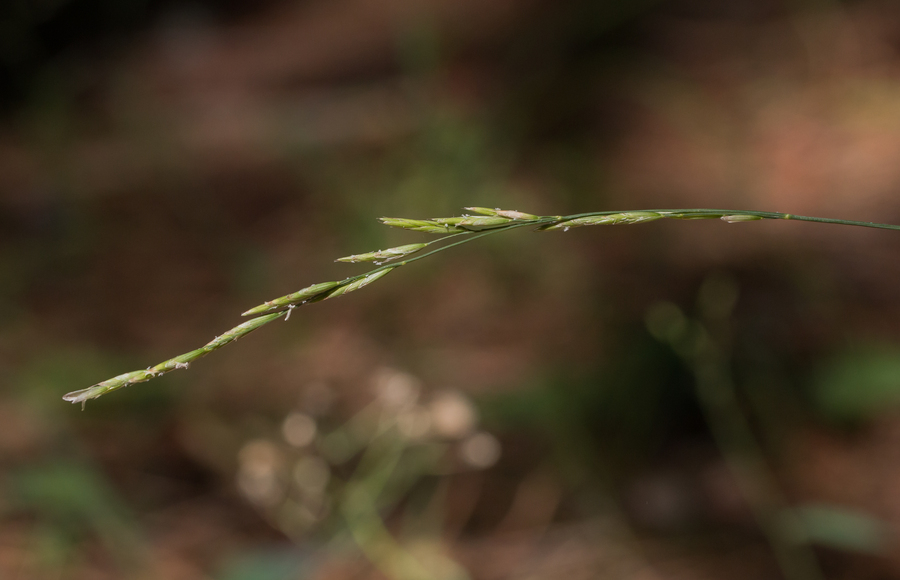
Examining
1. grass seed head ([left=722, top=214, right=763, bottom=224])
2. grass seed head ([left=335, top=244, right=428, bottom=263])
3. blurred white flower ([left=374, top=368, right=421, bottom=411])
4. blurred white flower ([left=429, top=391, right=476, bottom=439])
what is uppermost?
grass seed head ([left=722, top=214, right=763, bottom=224])

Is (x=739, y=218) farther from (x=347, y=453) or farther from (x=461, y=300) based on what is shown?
(x=461, y=300)

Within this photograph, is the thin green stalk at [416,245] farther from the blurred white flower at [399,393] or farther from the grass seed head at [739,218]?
the blurred white flower at [399,393]

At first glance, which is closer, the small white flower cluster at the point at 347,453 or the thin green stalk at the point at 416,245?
the thin green stalk at the point at 416,245

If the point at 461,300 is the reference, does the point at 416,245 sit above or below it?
above

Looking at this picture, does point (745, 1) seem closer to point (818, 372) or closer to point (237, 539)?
point (818, 372)

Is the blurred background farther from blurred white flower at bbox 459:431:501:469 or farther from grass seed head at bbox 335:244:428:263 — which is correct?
grass seed head at bbox 335:244:428:263

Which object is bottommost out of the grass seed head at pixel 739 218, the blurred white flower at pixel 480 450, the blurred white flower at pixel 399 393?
the blurred white flower at pixel 480 450

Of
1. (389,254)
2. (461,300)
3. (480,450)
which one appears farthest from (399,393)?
(461,300)

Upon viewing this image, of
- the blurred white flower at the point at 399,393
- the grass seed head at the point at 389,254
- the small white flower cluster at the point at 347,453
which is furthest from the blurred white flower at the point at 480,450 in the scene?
the grass seed head at the point at 389,254

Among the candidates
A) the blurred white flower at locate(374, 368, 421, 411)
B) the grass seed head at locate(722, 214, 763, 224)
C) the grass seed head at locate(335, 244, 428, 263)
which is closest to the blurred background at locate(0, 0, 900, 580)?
the blurred white flower at locate(374, 368, 421, 411)

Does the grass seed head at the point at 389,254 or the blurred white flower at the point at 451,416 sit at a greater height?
the grass seed head at the point at 389,254
